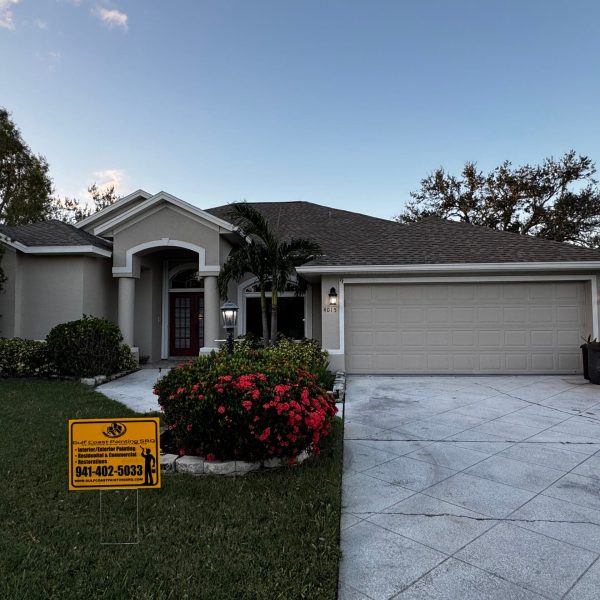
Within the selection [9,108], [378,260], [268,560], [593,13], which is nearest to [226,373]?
[268,560]

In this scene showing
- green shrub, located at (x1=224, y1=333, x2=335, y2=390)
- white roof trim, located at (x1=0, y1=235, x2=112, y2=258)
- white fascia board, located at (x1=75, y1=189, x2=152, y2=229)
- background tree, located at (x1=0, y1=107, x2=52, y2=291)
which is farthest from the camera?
background tree, located at (x1=0, y1=107, x2=52, y2=291)

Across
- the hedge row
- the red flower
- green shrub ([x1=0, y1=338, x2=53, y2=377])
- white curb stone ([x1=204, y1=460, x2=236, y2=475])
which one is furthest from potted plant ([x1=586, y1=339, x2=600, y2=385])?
green shrub ([x1=0, y1=338, x2=53, y2=377])

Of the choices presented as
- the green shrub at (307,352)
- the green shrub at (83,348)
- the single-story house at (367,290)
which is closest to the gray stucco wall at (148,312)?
the single-story house at (367,290)

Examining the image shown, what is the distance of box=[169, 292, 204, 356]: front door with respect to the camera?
12.7m

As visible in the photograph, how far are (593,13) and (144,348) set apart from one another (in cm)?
1471

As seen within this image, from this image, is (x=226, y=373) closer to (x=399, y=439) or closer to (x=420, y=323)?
(x=399, y=439)

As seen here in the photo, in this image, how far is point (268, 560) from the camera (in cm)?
253

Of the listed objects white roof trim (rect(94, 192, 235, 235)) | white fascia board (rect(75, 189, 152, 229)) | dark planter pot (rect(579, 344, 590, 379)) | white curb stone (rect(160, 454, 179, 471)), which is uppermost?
white fascia board (rect(75, 189, 152, 229))

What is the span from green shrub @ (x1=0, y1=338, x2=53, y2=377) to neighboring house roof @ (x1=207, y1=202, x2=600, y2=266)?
5.53 m

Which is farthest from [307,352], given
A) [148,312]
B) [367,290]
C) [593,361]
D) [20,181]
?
[20,181]

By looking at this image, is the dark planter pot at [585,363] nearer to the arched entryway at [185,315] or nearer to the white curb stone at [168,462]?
the white curb stone at [168,462]

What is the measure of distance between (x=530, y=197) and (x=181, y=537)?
27.1 metres

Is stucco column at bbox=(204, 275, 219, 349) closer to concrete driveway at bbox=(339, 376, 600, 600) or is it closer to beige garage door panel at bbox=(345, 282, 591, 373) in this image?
beige garage door panel at bbox=(345, 282, 591, 373)

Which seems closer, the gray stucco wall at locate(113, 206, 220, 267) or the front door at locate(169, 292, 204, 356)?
the gray stucco wall at locate(113, 206, 220, 267)
